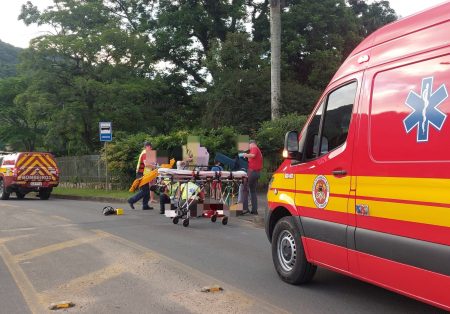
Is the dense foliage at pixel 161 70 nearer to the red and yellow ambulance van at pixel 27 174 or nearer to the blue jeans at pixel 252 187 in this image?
the red and yellow ambulance van at pixel 27 174

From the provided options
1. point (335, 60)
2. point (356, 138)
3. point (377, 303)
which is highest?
point (335, 60)

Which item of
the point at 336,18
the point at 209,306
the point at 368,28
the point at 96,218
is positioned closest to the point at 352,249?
the point at 209,306

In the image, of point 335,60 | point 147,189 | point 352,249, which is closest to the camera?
point 352,249

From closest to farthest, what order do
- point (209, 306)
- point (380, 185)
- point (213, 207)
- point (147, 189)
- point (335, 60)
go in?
1. point (380, 185)
2. point (209, 306)
3. point (213, 207)
4. point (147, 189)
5. point (335, 60)

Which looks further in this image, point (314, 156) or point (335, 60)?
point (335, 60)

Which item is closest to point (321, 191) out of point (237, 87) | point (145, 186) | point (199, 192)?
point (199, 192)

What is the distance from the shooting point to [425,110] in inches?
156

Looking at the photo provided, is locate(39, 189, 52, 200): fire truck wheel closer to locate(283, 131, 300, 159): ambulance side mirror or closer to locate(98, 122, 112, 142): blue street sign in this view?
locate(98, 122, 112, 142): blue street sign

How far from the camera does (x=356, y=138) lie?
15.5 feet

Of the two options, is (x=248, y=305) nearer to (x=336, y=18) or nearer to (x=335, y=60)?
(x=335, y=60)

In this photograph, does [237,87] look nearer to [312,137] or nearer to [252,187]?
[252,187]

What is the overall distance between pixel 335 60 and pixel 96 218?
20002mm

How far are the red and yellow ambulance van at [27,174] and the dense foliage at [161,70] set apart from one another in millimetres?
3274

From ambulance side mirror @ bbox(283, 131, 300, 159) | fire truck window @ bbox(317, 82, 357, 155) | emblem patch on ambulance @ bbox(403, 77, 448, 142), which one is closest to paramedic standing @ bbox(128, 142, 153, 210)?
ambulance side mirror @ bbox(283, 131, 300, 159)
